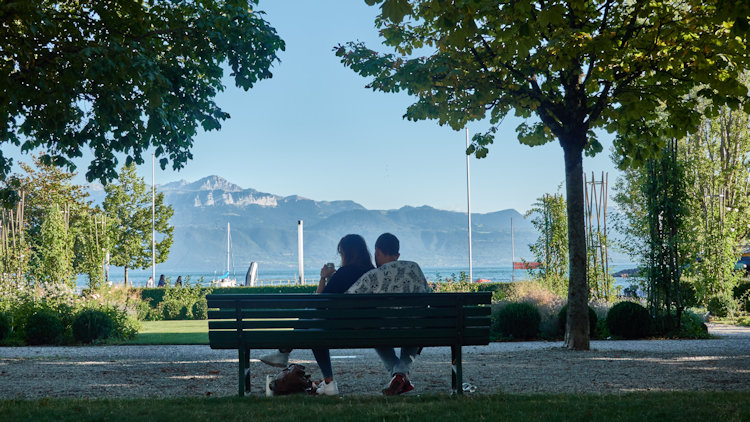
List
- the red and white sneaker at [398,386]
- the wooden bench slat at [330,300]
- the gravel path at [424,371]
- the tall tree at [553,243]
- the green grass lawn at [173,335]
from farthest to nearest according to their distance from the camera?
the tall tree at [553,243], the green grass lawn at [173,335], the gravel path at [424,371], the red and white sneaker at [398,386], the wooden bench slat at [330,300]

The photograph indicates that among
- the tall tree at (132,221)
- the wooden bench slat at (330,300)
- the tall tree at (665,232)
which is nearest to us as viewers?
the wooden bench slat at (330,300)

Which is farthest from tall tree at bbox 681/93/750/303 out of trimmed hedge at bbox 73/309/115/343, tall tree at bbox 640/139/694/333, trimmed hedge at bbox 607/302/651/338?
trimmed hedge at bbox 73/309/115/343

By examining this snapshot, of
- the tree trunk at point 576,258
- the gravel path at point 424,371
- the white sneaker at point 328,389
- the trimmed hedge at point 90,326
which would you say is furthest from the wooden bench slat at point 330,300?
the trimmed hedge at point 90,326

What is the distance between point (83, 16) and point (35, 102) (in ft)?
4.64

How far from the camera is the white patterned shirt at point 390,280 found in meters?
6.16

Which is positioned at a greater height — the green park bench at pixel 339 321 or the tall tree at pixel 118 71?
the tall tree at pixel 118 71

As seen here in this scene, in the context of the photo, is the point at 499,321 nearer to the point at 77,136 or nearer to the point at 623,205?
the point at 77,136

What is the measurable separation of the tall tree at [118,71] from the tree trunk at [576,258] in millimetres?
5310

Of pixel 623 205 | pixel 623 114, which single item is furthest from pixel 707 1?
pixel 623 205

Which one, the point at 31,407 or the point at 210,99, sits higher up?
the point at 210,99

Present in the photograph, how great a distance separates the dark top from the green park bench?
458 mm

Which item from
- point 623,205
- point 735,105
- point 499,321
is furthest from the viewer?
point 623,205

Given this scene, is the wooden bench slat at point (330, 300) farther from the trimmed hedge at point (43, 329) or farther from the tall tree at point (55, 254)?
the tall tree at point (55, 254)

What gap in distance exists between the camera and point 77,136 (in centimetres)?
1070
